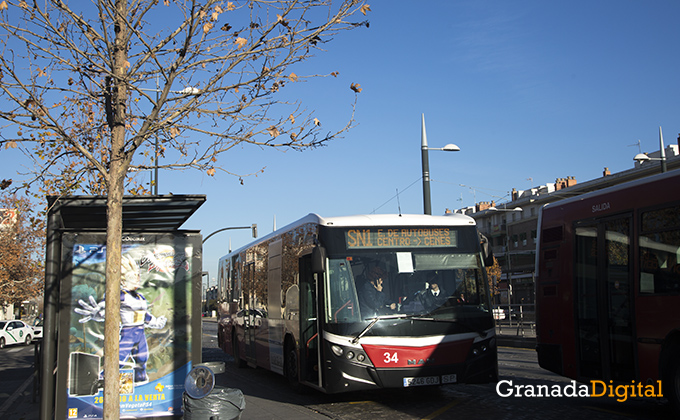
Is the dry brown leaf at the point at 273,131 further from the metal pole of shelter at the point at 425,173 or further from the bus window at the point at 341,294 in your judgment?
the metal pole of shelter at the point at 425,173

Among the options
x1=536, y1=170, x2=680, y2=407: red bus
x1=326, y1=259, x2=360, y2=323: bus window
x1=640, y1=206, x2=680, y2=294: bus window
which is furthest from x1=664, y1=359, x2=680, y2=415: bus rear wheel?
x1=326, y1=259, x2=360, y2=323: bus window

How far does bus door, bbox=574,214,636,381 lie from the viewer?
8.49 metres

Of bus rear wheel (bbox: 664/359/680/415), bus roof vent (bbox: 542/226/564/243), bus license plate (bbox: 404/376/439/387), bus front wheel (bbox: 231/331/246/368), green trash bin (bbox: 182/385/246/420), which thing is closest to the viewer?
green trash bin (bbox: 182/385/246/420)

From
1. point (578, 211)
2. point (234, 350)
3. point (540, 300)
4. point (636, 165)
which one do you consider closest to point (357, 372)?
point (540, 300)

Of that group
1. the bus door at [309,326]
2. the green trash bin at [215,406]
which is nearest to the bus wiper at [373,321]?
the bus door at [309,326]

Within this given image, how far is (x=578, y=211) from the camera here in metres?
9.75

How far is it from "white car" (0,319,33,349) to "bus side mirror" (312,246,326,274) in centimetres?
3121

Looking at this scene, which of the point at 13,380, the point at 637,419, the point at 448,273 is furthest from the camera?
the point at 13,380

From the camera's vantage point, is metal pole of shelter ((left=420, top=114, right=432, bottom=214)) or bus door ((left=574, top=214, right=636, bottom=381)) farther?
metal pole of shelter ((left=420, top=114, right=432, bottom=214))

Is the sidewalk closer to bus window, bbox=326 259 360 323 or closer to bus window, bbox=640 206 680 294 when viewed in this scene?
bus window, bbox=326 259 360 323

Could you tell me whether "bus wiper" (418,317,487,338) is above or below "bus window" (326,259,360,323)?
below

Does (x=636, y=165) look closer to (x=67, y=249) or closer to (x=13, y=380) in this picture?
(x=13, y=380)

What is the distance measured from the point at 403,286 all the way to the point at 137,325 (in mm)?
A: 4080

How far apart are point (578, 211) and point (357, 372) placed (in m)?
4.00
